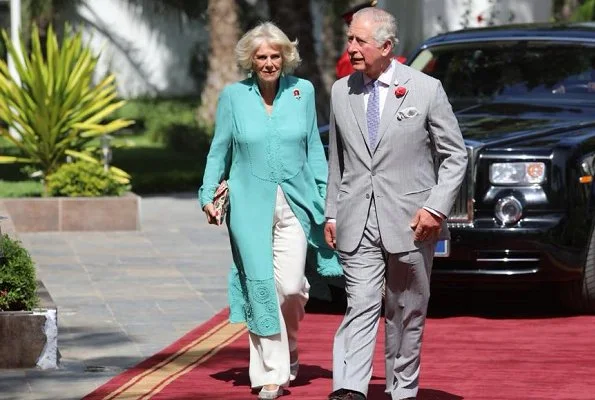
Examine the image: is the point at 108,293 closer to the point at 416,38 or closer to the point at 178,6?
the point at 416,38

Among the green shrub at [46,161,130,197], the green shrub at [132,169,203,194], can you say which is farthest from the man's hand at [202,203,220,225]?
the green shrub at [132,169,203,194]

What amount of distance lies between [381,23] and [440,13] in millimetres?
24951

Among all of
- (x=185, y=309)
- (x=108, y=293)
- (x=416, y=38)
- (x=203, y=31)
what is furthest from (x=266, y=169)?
(x=203, y=31)

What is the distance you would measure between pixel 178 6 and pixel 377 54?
32.2 m

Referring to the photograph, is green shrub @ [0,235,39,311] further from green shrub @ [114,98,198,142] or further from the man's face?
green shrub @ [114,98,198,142]

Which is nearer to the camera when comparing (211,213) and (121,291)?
(211,213)

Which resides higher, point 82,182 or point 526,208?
point 526,208

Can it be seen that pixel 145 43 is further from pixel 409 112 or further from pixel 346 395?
pixel 346 395

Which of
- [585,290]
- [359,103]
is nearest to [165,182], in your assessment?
[585,290]

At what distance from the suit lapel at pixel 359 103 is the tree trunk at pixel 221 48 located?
22.2 meters

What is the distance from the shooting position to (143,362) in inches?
369

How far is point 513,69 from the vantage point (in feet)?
39.8

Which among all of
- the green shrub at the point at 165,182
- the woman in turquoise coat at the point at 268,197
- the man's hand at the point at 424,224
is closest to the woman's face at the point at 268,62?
the woman in turquoise coat at the point at 268,197

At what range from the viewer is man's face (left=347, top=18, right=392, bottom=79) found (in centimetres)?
760
